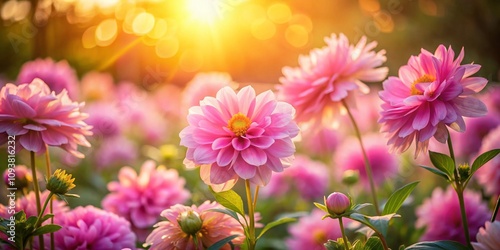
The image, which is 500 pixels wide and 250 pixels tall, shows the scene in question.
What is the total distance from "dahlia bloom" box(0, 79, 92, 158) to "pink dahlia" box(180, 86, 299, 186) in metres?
0.29

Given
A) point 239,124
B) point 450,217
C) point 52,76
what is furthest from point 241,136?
point 52,76

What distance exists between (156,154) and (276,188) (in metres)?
0.53

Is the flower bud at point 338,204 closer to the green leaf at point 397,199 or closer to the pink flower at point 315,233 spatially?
the green leaf at point 397,199

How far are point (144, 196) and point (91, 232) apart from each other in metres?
0.33

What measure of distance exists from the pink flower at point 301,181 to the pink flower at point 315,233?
0.54 metres

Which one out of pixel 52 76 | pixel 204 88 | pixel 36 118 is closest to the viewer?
pixel 36 118

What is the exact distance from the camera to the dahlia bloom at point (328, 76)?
3.89ft

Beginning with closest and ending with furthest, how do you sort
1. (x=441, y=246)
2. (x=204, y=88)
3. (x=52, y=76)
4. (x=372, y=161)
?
(x=441, y=246) < (x=372, y=161) < (x=204, y=88) < (x=52, y=76)

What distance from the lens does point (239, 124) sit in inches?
34.9

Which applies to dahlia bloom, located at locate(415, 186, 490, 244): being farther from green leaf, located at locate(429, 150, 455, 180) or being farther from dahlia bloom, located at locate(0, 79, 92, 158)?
dahlia bloom, located at locate(0, 79, 92, 158)


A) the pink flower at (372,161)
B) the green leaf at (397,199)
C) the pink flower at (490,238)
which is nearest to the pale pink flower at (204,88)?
the pink flower at (372,161)

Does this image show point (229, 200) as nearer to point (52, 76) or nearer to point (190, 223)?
point (190, 223)

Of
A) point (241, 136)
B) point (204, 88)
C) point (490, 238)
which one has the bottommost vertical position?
point (490, 238)

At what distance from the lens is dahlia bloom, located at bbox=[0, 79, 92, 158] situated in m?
0.93
